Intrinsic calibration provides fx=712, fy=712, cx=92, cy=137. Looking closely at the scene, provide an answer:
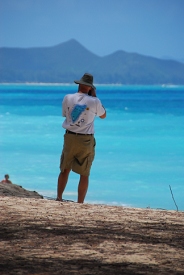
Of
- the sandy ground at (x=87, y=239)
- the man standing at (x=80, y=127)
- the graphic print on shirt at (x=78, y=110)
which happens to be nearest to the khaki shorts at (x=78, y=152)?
the man standing at (x=80, y=127)

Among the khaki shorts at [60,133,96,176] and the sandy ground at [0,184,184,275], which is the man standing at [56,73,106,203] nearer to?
the khaki shorts at [60,133,96,176]

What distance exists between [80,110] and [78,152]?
1.23 feet

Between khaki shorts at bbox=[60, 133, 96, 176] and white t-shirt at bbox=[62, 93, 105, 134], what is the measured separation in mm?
86

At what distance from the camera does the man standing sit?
568cm

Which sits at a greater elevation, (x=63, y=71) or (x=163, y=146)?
(x=63, y=71)

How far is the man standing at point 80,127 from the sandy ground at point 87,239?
2.27ft

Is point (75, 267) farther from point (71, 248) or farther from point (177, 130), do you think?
point (177, 130)

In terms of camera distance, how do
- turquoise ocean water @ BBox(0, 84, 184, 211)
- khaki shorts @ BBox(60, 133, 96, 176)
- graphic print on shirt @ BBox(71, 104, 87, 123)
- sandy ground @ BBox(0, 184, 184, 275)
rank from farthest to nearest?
turquoise ocean water @ BBox(0, 84, 184, 211), khaki shorts @ BBox(60, 133, 96, 176), graphic print on shirt @ BBox(71, 104, 87, 123), sandy ground @ BBox(0, 184, 184, 275)

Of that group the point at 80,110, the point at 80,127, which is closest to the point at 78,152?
the point at 80,127

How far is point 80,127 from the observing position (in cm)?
574

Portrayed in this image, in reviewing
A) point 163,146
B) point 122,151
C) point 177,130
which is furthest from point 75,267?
point 177,130

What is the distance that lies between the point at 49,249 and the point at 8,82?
187 metres

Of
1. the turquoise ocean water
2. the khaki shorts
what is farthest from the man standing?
the turquoise ocean water

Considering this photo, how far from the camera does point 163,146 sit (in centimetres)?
2980
